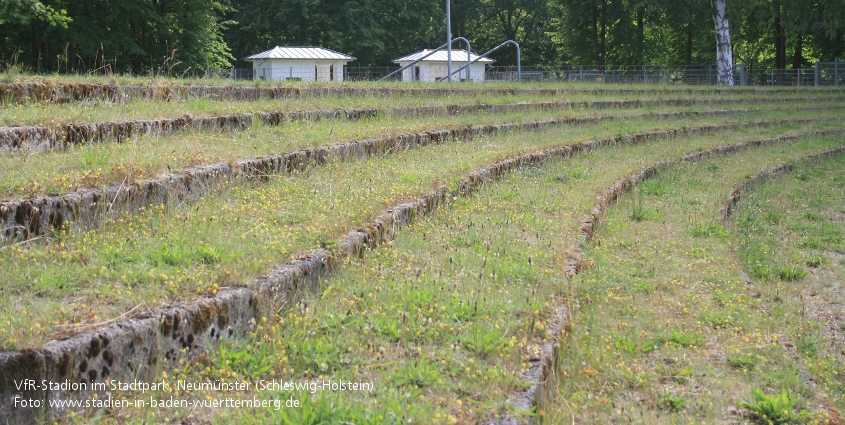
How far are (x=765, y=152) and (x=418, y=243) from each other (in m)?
11.8

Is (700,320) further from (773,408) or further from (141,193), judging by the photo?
(141,193)

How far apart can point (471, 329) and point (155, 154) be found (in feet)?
11.4

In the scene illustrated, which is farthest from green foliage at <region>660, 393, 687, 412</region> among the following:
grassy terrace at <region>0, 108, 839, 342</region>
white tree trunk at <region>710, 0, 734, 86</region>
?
white tree trunk at <region>710, 0, 734, 86</region>

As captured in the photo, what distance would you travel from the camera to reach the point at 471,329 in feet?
15.1

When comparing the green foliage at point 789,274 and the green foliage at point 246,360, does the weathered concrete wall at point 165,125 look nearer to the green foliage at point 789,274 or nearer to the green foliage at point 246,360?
the green foliage at point 246,360

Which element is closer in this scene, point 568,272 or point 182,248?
point 182,248

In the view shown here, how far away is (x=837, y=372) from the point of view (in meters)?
5.35

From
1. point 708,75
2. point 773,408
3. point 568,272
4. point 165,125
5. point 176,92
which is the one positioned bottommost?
point 773,408

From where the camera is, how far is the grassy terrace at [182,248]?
390 cm

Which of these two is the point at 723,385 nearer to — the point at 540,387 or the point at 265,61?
the point at 540,387

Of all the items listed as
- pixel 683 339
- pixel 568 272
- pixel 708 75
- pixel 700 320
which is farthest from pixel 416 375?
pixel 708 75

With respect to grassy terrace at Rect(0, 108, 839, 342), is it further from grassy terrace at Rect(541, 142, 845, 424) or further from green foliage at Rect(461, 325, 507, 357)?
grassy terrace at Rect(541, 142, 845, 424)

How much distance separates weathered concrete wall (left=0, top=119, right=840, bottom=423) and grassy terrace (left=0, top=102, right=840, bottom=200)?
1.68 meters

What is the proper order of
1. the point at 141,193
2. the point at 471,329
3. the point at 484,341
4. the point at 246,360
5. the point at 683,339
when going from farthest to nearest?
the point at 141,193 → the point at 683,339 → the point at 471,329 → the point at 484,341 → the point at 246,360
